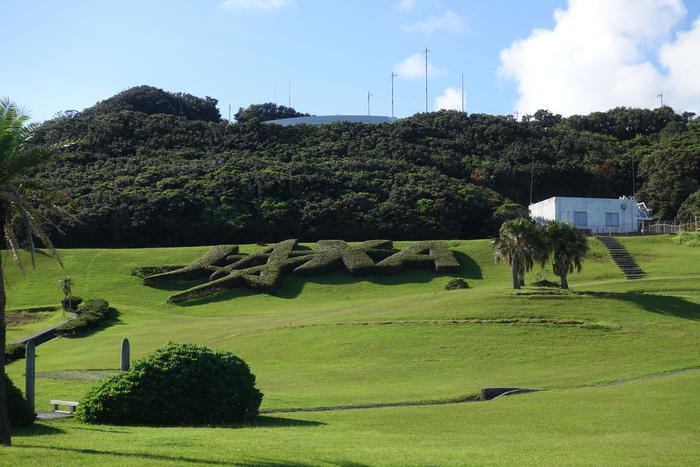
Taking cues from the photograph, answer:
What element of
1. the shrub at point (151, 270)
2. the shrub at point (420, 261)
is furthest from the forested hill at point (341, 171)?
the shrub at point (420, 261)

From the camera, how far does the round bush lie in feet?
56.6

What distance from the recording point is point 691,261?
55375 mm

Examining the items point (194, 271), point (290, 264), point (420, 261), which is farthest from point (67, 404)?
point (420, 261)

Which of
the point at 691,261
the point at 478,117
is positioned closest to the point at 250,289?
the point at 691,261

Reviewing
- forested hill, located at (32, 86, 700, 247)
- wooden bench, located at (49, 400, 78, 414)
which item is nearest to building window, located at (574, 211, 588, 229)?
forested hill, located at (32, 86, 700, 247)

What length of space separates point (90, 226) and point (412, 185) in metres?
38.0

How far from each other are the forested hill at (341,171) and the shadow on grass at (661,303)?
3701cm

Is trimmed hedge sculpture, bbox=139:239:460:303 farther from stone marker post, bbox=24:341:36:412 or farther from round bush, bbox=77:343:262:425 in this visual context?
round bush, bbox=77:343:262:425

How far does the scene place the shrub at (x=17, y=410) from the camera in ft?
52.8

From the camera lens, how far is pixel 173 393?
57.0ft

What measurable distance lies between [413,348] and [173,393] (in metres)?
17.0

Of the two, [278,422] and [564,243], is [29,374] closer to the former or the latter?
[278,422]

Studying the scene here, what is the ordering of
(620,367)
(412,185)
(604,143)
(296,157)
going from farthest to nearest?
(604,143), (296,157), (412,185), (620,367)

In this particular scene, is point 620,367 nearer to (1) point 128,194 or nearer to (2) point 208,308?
(2) point 208,308
